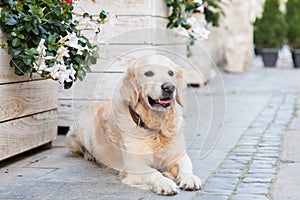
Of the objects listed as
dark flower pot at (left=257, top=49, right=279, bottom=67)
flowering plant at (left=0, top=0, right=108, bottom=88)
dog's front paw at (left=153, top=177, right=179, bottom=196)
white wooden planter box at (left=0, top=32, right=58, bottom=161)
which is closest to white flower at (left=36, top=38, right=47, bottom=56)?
flowering plant at (left=0, top=0, right=108, bottom=88)

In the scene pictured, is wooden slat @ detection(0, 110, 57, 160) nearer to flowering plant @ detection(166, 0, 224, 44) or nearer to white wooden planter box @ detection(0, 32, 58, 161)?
white wooden planter box @ detection(0, 32, 58, 161)

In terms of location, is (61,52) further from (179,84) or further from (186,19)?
(186,19)

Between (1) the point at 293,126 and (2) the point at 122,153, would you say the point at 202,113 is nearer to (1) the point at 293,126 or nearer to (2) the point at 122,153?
(1) the point at 293,126

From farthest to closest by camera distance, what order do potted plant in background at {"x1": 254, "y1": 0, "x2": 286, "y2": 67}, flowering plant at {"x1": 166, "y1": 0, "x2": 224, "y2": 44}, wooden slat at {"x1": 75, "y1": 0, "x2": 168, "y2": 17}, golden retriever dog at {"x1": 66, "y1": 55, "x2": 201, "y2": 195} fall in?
potted plant in background at {"x1": 254, "y1": 0, "x2": 286, "y2": 67}
flowering plant at {"x1": 166, "y1": 0, "x2": 224, "y2": 44}
wooden slat at {"x1": 75, "y1": 0, "x2": 168, "y2": 17}
golden retriever dog at {"x1": 66, "y1": 55, "x2": 201, "y2": 195}

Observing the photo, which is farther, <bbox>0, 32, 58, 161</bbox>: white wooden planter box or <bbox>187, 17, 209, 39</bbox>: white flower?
<bbox>187, 17, 209, 39</bbox>: white flower

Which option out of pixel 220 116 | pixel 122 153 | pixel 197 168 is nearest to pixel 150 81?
pixel 122 153

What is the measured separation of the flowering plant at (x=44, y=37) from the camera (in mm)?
3234

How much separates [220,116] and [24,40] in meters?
2.47

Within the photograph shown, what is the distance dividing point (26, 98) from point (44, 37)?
45 centimetres

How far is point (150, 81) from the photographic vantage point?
2887 millimetres

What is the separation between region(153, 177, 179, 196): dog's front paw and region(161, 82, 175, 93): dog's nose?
1.46ft

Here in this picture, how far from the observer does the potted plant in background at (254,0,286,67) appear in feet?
41.9

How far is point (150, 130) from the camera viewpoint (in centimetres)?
305

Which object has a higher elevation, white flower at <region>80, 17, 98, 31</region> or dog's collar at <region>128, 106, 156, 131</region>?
white flower at <region>80, 17, 98, 31</region>
